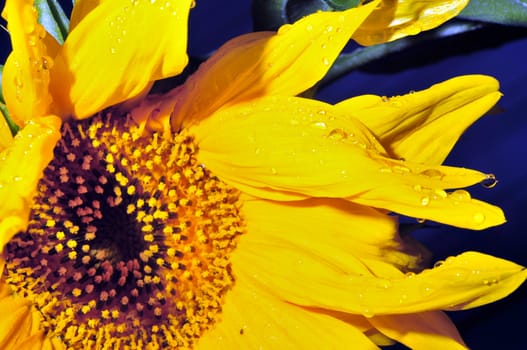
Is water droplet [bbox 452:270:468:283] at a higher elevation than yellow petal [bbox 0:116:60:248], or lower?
lower

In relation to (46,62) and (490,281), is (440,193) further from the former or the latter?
(46,62)

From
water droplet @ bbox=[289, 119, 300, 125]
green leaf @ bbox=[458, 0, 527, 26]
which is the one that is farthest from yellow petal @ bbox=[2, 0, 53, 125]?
green leaf @ bbox=[458, 0, 527, 26]

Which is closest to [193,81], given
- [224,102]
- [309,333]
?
[224,102]

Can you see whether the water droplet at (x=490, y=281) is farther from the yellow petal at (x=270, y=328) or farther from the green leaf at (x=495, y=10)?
the green leaf at (x=495, y=10)

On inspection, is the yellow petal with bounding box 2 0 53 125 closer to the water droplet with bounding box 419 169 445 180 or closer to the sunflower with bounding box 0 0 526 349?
the sunflower with bounding box 0 0 526 349

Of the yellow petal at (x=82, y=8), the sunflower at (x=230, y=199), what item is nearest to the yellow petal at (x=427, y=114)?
the sunflower at (x=230, y=199)

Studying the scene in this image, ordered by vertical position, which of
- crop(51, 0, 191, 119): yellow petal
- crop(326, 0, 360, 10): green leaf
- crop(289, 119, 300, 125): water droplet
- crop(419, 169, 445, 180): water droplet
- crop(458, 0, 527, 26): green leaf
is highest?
crop(51, 0, 191, 119): yellow petal

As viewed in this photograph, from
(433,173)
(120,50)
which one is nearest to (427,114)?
(433,173)

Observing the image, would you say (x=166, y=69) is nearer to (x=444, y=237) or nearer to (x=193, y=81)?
(x=193, y=81)
